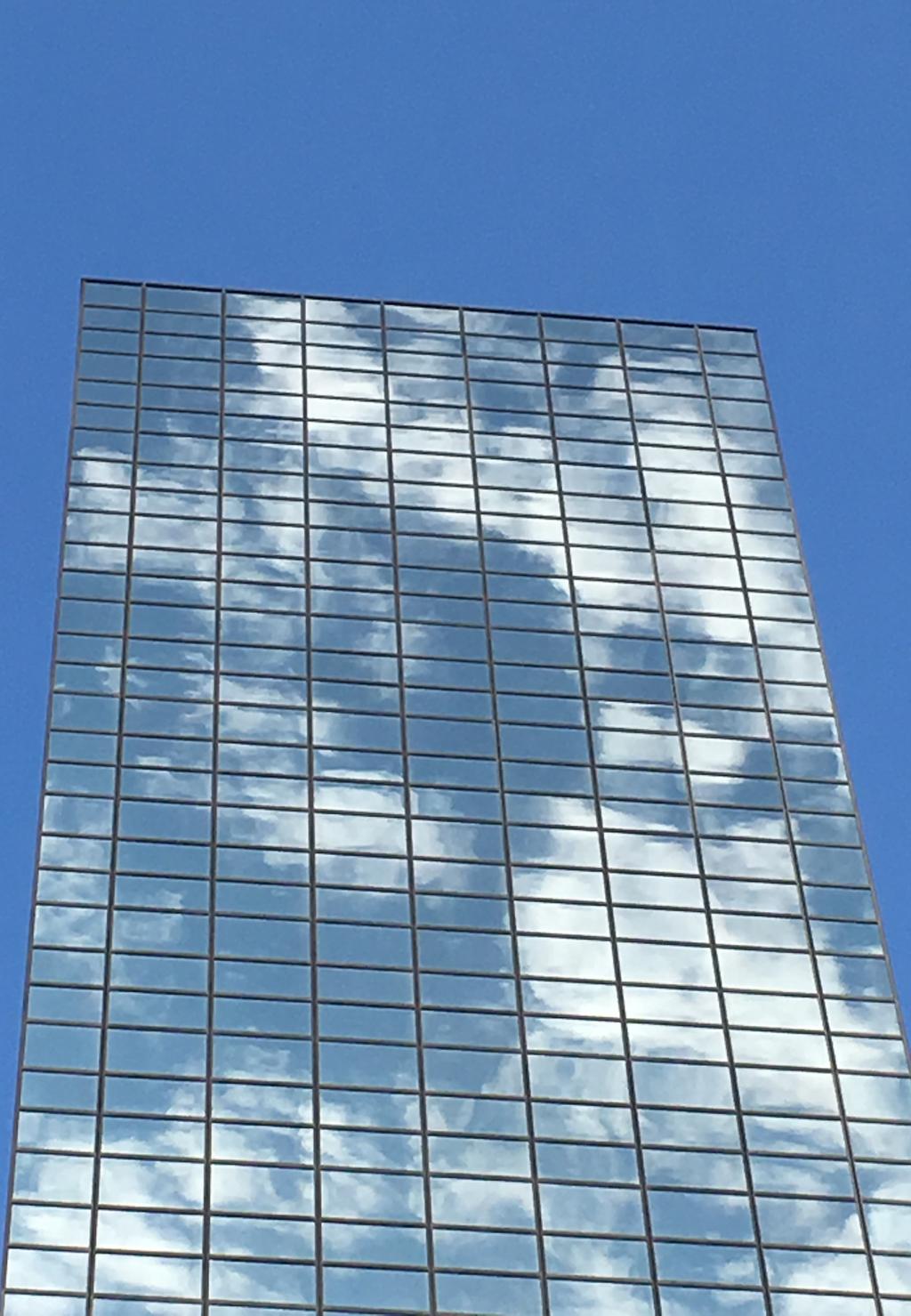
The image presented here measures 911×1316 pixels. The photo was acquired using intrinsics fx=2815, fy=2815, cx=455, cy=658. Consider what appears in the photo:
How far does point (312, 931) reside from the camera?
78062 millimetres

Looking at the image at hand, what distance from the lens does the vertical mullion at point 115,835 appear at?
6994 centimetres

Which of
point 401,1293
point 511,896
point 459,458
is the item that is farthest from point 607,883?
point 459,458

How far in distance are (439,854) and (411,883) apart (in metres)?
1.56

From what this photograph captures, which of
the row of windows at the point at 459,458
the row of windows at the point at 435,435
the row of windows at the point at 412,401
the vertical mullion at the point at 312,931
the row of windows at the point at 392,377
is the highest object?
the row of windows at the point at 392,377

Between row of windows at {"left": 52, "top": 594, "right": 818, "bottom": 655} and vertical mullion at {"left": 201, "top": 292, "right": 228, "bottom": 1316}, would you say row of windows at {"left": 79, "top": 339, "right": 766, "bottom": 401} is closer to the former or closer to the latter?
vertical mullion at {"left": 201, "top": 292, "right": 228, "bottom": 1316}

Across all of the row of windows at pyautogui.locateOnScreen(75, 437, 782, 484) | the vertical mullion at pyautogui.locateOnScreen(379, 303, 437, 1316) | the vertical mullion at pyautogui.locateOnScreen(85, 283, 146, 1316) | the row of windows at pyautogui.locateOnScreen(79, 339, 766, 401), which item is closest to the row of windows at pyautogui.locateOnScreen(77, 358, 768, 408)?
the row of windows at pyautogui.locateOnScreen(79, 339, 766, 401)

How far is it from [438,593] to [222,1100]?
2277 centimetres

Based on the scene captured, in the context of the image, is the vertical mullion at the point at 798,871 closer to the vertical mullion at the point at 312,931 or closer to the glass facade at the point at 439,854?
the glass facade at the point at 439,854

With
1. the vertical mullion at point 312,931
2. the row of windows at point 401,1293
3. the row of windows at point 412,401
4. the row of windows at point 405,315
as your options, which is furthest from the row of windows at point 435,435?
the row of windows at point 401,1293

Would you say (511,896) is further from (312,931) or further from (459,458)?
(459,458)

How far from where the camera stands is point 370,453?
96.5 metres

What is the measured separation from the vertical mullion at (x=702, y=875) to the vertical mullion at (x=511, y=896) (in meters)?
5.60

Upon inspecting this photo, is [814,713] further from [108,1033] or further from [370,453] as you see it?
[108,1033]

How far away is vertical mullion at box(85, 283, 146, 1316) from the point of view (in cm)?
6994
